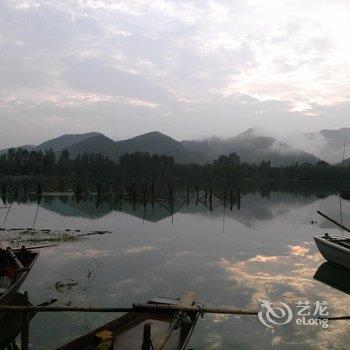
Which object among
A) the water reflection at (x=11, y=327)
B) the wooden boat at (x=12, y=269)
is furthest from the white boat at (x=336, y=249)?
the wooden boat at (x=12, y=269)

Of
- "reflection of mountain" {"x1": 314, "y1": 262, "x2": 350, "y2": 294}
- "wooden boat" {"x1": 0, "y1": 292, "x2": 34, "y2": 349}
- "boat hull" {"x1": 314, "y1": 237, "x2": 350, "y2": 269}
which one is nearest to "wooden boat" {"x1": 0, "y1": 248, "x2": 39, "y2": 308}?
"wooden boat" {"x1": 0, "y1": 292, "x2": 34, "y2": 349}

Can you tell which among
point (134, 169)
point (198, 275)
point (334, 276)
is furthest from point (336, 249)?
point (134, 169)

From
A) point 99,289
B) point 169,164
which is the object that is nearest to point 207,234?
point 99,289

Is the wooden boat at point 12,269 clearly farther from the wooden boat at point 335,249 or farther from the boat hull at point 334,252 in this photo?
the boat hull at point 334,252

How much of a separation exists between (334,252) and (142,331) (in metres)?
14.6

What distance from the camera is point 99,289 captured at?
56.0 feet

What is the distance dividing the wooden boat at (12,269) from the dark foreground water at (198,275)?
118cm

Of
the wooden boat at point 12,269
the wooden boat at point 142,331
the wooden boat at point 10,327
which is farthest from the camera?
the wooden boat at point 12,269

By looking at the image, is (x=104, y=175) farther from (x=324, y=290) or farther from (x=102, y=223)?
(x=324, y=290)

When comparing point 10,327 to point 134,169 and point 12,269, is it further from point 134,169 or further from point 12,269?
point 134,169

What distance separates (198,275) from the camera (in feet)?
64.8

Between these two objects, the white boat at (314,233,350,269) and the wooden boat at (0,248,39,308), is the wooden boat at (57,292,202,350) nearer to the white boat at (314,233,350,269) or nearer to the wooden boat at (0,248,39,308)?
the wooden boat at (0,248,39,308)

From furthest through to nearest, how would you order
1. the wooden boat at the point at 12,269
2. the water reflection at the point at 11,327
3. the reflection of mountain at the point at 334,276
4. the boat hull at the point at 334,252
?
the boat hull at the point at 334,252 → the reflection of mountain at the point at 334,276 → the wooden boat at the point at 12,269 → the water reflection at the point at 11,327

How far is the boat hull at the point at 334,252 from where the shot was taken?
2062cm
